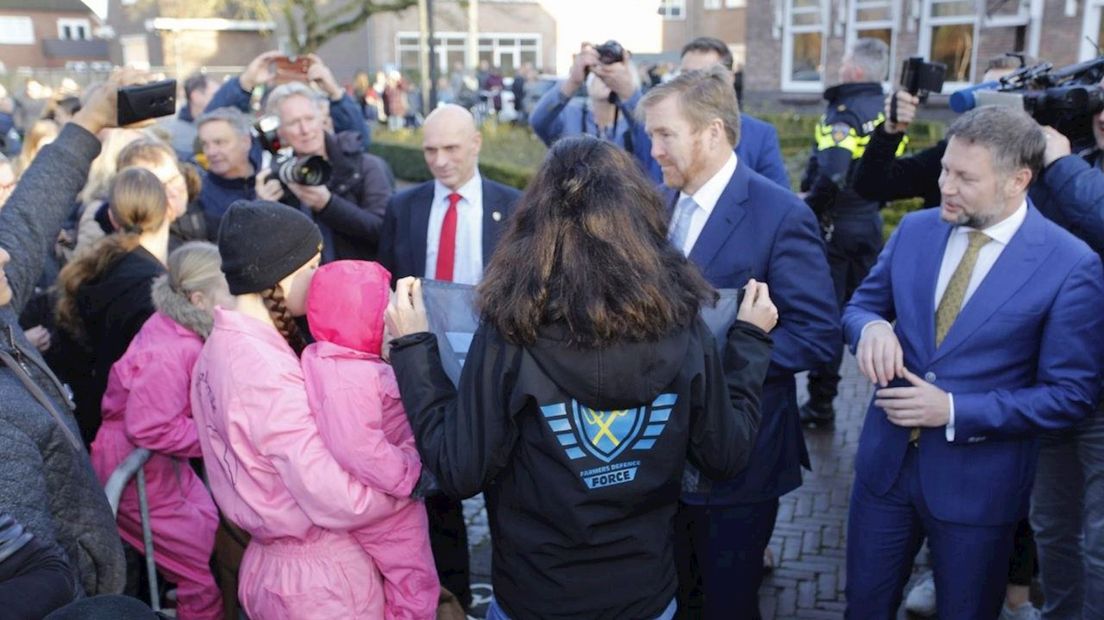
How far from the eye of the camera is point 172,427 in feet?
9.48

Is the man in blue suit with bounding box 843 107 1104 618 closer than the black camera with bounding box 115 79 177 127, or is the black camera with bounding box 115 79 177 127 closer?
the man in blue suit with bounding box 843 107 1104 618

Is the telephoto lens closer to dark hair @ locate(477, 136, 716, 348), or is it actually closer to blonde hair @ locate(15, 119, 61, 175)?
dark hair @ locate(477, 136, 716, 348)

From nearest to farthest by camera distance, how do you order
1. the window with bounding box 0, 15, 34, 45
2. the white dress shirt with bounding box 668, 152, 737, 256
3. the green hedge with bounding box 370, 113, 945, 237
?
the white dress shirt with bounding box 668, 152, 737, 256
the green hedge with bounding box 370, 113, 945, 237
the window with bounding box 0, 15, 34, 45

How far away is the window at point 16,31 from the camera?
48.9 m

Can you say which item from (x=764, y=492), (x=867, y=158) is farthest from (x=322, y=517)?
(x=867, y=158)

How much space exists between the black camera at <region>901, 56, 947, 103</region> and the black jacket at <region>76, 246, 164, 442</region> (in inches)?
124

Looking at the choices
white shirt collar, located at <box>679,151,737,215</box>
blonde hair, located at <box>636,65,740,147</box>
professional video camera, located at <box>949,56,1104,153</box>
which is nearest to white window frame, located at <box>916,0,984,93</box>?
professional video camera, located at <box>949,56,1104,153</box>

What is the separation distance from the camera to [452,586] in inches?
142

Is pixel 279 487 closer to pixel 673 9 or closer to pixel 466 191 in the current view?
pixel 466 191

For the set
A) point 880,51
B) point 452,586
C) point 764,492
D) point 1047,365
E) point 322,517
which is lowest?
point 452,586

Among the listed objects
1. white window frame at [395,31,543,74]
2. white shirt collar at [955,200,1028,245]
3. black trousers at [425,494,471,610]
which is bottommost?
black trousers at [425,494,471,610]

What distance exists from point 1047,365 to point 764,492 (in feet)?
2.90

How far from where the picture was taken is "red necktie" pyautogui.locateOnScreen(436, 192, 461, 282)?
381cm

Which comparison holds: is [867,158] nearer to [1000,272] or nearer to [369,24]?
[1000,272]
